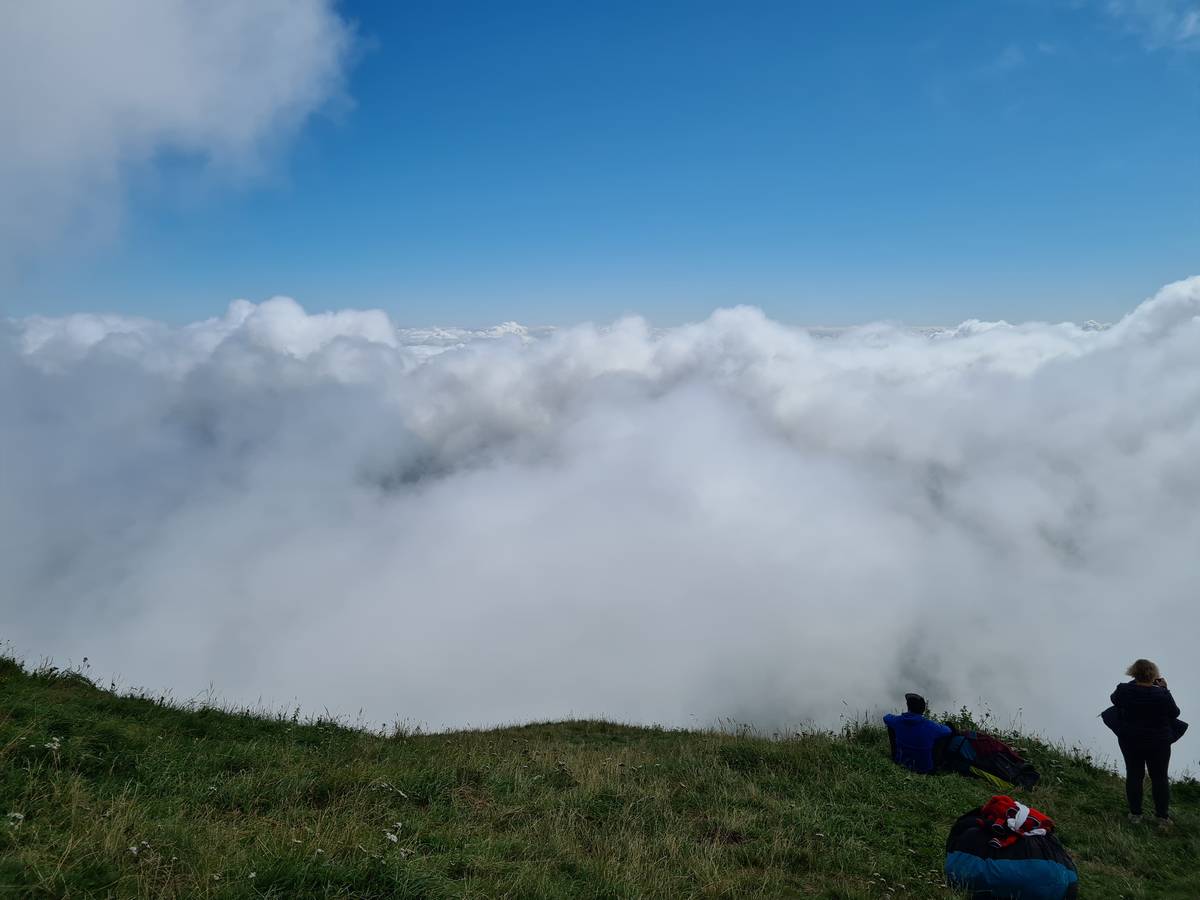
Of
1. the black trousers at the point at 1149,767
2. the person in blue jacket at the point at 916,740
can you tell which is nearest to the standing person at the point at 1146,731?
the black trousers at the point at 1149,767

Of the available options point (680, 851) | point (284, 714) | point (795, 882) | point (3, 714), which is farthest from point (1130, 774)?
point (3, 714)

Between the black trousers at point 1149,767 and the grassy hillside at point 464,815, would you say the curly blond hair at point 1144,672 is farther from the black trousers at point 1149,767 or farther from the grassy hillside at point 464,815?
the grassy hillside at point 464,815

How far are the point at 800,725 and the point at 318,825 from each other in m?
12.9

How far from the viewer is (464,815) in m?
7.51

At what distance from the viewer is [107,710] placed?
9.85 m

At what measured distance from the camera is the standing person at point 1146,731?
9.86 meters

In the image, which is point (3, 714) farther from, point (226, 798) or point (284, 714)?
point (284, 714)

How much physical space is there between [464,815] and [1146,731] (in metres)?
10.9

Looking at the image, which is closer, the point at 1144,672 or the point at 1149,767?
the point at 1149,767

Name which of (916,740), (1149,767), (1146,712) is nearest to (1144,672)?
(1146,712)

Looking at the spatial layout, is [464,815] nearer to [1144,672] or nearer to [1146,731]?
[1146,731]

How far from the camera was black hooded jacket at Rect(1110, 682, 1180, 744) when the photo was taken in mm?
9852

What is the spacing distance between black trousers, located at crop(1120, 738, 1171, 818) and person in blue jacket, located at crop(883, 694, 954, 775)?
2762mm

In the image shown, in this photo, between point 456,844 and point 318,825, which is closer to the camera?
point 318,825
